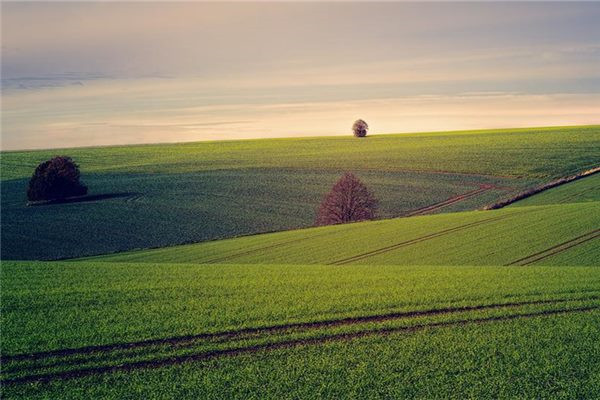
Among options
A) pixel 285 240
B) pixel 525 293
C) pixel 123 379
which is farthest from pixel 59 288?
pixel 285 240

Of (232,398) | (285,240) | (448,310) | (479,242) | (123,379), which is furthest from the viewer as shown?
(285,240)

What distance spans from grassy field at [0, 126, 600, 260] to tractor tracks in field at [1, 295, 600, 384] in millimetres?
25529

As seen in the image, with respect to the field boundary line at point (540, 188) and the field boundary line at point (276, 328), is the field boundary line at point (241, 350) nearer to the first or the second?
the field boundary line at point (276, 328)

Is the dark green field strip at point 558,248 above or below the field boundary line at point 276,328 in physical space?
below

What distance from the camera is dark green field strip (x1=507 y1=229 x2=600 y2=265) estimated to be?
25.2 meters

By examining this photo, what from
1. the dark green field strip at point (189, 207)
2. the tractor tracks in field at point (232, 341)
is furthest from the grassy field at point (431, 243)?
the tractor tracks in field at point (232, 341)

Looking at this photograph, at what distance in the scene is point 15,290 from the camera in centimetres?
1603

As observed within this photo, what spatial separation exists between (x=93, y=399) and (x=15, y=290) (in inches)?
315

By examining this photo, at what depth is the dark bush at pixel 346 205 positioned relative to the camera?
42281 millimetres

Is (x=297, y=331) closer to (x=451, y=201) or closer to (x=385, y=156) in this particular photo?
(x=451, y=201)

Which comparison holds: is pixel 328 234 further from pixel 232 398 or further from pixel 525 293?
pixel 232 398

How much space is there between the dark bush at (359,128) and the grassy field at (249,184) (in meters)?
21.3

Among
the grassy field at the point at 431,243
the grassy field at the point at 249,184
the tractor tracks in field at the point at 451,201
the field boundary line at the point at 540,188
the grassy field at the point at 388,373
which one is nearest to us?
the grassy field at the point at 388,373

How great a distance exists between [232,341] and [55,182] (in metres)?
49.2
